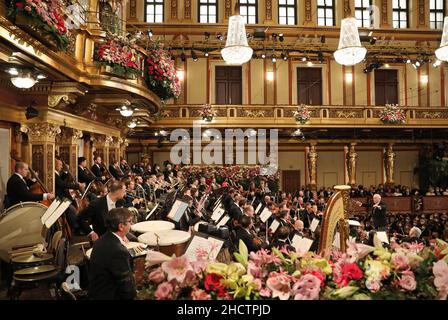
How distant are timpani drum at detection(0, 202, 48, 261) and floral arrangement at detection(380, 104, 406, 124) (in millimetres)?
15729

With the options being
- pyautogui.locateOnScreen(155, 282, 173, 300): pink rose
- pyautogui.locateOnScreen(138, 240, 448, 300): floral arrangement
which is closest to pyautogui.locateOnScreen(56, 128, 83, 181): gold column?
pyautogui.locateOnScreen(138, 240, 448, 300): floral arrangement

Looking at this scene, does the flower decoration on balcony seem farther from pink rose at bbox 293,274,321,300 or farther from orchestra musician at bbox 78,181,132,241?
pink rose at bbox 293,274,321,300

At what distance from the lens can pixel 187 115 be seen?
16016 mm

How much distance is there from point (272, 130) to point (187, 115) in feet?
14.2

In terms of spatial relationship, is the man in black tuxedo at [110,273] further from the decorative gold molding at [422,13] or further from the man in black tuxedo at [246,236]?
the decorative gold molding at [422,13]

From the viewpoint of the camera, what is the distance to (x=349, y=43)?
16.3 ft

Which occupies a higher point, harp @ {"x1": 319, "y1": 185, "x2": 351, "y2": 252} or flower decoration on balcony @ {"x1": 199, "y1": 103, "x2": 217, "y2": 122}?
flower decoration on balcony @ {"x1": 199, "y1": 103, "x2": 217, "y2": 122}

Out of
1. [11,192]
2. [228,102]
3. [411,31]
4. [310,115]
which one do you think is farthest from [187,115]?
[411,31]

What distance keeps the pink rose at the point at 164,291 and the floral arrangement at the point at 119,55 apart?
212 inches

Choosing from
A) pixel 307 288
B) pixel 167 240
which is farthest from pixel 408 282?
pixel 167 240

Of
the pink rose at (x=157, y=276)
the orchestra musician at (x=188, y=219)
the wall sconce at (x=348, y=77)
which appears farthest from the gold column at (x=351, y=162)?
the pink rose at (x=157, y=276)

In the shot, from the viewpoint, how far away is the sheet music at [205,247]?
235cm

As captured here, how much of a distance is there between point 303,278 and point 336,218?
2.59ft

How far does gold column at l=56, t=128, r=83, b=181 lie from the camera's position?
25.0ft
